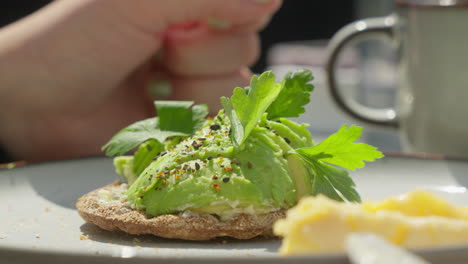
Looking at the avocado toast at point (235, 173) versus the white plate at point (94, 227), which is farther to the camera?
the avocado toast at point (235, 173)

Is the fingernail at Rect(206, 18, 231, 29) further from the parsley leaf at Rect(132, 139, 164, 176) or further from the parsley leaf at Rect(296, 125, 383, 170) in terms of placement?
the parsley leaf at Rect(296, 125, 383, 170)

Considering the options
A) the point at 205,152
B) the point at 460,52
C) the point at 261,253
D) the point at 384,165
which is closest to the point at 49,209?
the point at 205,152

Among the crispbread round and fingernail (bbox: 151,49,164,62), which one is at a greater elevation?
fingernail (bbox: 151,49,164,62)

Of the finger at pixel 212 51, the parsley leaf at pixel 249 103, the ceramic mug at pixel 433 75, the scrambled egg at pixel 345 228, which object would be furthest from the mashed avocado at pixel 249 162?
the finger at pixel 212 51

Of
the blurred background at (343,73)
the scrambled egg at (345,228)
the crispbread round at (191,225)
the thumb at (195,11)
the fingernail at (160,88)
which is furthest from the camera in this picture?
the blurred background at (343,73)

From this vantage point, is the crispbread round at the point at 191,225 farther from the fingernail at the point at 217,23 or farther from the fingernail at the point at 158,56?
the fingernail at the point at 158,56

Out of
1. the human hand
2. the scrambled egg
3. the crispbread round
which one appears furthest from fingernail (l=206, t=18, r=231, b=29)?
the scrambled egg
